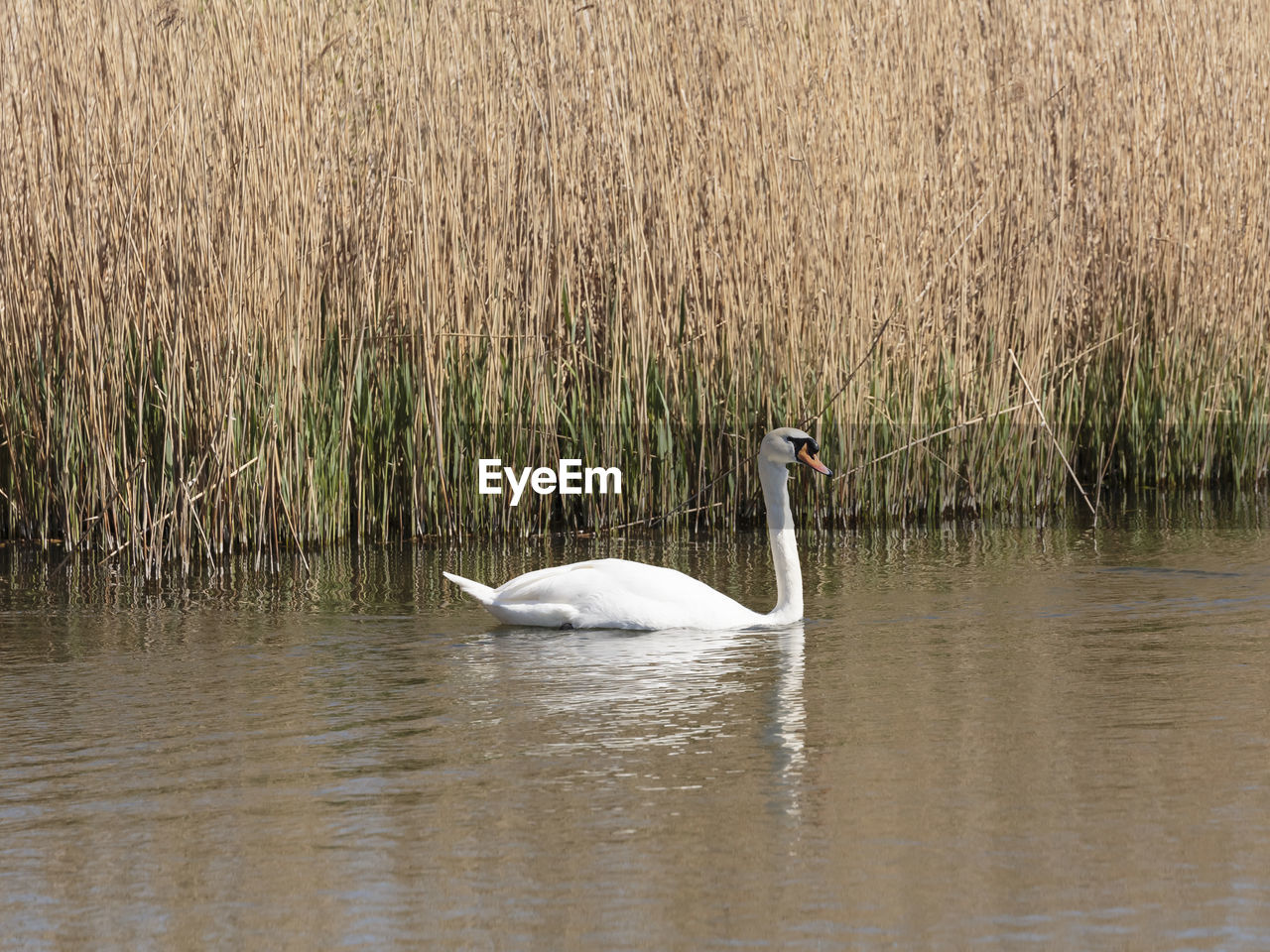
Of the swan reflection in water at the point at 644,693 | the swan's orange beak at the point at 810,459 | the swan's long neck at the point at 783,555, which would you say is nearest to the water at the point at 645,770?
the swan reflection in water at the point at 644,693

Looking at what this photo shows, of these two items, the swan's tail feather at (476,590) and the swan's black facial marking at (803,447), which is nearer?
the swan's tail feather at (476,590)

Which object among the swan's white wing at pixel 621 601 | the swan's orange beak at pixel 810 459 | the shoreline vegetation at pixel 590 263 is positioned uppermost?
the shoreline vegetation at pixel 590 263

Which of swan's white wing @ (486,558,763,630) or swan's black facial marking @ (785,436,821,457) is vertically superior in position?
swan's black facial marking @ (785,436,821,457)

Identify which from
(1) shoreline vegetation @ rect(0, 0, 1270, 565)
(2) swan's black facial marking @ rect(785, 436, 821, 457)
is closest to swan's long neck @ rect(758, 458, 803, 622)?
(2) swan's black facial marking @ rect(785, 436, 821, 457)

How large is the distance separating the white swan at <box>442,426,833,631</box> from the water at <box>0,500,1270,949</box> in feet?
0.31

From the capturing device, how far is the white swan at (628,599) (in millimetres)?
7512

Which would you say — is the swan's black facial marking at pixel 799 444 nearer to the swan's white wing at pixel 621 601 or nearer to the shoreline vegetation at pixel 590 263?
the swan's white wing at pixel 621 601

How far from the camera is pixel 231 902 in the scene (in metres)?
4.24

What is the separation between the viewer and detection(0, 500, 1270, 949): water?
13.5 ft

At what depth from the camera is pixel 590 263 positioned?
10516 millimetres

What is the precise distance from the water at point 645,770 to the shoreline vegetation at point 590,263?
4.25ft

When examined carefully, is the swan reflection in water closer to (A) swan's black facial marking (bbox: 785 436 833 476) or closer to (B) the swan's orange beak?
(B) the swan's orange beak

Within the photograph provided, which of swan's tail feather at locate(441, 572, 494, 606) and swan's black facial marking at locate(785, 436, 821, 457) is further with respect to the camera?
swan's black facial marking at locate(785, 436, 821, 457)

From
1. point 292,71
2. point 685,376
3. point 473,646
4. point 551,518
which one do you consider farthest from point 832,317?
point 473,646
